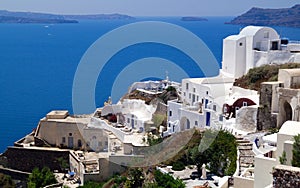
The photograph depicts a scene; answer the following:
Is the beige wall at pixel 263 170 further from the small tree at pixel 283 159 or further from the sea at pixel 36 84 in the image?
the sea at pixel 36 84

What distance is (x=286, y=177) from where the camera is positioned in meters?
5.99

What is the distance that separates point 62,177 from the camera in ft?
63.3

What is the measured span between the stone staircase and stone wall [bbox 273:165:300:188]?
444 cm

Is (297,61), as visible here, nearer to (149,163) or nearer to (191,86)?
(191,86)

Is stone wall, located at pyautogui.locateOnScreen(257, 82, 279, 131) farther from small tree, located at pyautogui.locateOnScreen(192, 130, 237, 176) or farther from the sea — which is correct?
the sea

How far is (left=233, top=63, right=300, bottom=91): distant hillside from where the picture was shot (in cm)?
1877

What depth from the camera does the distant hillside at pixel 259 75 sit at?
18766 mm

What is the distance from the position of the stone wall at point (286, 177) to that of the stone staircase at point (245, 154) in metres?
4.44

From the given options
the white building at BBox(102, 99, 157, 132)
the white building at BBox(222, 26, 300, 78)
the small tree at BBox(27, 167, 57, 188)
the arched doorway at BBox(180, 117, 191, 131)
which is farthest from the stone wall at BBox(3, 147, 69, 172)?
the white building at BBox(222, 26, 300, 78)

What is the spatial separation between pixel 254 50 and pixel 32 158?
10.6 metres

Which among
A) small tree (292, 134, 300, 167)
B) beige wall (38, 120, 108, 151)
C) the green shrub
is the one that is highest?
small tree (292, 134, 300, 167)

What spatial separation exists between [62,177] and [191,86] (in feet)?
20.4

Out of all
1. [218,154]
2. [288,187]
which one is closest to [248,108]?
[218,154]

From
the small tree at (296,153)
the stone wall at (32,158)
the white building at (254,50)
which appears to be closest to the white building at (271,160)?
the small tree at (296,153)
